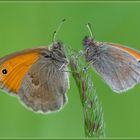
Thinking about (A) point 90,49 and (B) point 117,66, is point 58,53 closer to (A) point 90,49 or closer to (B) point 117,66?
(A) point 90,49

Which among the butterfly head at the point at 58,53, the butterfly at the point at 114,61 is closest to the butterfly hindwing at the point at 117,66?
the butterfly at the point at 114,61

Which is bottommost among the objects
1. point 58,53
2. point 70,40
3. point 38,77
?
point 38,77

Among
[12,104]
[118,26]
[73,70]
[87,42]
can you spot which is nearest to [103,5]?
[118,26]

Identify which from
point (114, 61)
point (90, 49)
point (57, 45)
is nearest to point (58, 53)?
point (57, 45)

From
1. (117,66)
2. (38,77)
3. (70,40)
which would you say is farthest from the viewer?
(70,40)

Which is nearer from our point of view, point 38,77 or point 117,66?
point 117,66

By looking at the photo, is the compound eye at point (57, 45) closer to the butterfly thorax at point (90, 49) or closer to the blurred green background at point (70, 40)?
the butterfly thorax at point (90, 49)

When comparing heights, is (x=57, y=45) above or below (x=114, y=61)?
above
